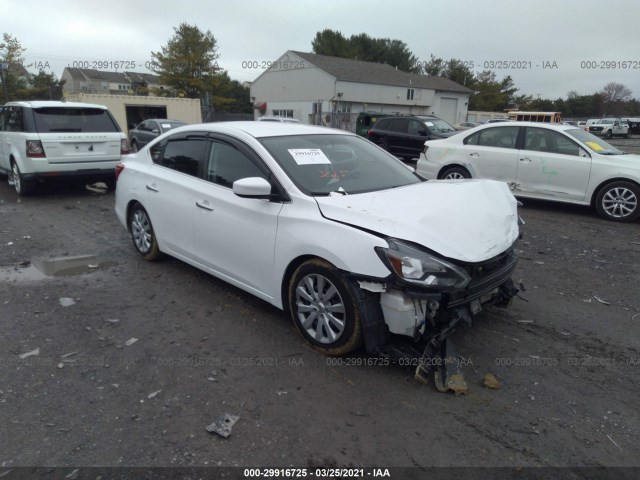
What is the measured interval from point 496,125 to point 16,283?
26.9ft

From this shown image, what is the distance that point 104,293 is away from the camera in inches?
184

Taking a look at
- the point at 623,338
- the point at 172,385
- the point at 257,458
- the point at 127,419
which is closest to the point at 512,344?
the point at 623,338

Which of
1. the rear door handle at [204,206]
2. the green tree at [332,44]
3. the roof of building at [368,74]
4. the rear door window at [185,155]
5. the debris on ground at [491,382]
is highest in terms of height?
the green tree at [332,44]

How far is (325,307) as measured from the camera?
11.0ft

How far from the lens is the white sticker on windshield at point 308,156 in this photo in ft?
13.0

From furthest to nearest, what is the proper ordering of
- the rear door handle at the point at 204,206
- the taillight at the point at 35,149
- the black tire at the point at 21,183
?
the black tire at the point at 21,183
the taillight at the point at 35,149
the rear door handle at the point at 204,206

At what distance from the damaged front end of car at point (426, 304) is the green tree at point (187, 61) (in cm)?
4426

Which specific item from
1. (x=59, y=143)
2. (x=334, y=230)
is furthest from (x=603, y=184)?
(x=59, y=143)

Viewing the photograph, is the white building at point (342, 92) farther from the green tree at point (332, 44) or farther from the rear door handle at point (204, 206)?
the rear door handle at point (204, 206)

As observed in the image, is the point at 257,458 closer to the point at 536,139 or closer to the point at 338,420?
the point at 338,420

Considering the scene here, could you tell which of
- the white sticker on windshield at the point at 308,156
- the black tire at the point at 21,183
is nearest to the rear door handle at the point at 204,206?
the white sticker on windshield at the point at 308,156

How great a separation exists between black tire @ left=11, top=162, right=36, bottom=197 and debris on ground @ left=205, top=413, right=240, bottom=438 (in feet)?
26.8

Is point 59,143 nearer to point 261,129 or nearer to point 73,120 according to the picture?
point 73,120

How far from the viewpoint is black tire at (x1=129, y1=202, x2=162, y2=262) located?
527 centimetres
